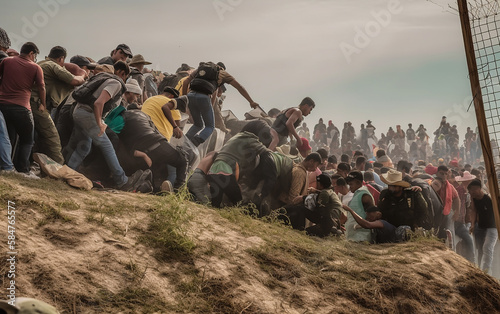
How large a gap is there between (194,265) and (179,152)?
2741 millimetres

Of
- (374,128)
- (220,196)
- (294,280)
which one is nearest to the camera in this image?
(294,280)

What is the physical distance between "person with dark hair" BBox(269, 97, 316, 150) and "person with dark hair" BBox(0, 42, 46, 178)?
486 centimetres

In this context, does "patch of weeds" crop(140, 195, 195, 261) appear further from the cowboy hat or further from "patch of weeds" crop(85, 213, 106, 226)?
the cowboy hat

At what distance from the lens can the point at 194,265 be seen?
646 centimetres

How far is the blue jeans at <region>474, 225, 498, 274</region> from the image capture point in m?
11.8

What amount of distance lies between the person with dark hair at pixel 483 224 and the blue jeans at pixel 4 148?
8.95m

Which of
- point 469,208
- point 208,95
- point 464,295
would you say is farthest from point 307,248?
point 469,208

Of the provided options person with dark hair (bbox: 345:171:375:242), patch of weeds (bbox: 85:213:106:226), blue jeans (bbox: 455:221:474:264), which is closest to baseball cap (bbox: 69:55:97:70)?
patch of weeds (bbox: 85:213:106:226)

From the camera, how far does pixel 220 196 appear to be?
8695 millimetres

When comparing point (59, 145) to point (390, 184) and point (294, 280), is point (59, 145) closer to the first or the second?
point (294, 280)

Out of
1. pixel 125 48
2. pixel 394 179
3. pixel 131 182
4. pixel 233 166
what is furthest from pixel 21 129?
pixel 394 179

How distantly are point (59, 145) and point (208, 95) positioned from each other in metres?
3.05

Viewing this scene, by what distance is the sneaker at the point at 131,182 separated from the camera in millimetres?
8383

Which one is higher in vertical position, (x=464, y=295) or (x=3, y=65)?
(x=3, y=65)
